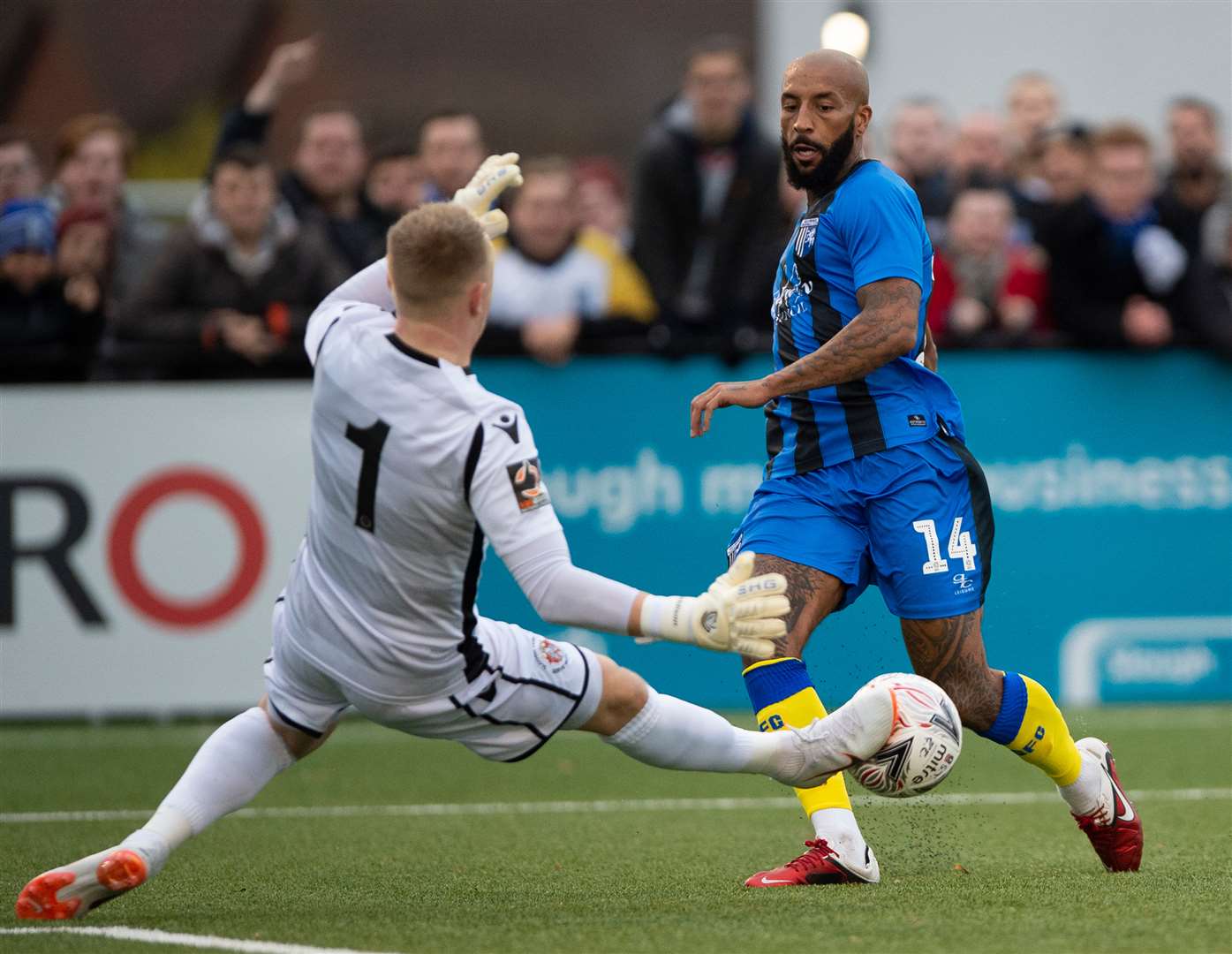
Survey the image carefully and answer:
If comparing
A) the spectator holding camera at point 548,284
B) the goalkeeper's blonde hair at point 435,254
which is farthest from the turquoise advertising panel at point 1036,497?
the goalkeeper's blonde hair at point 435,254

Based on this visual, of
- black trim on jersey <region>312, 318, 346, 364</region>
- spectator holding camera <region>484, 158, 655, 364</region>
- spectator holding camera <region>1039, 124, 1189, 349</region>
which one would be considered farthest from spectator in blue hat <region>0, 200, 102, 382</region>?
black trim on jersey <region>312, 318, 346, 364</region>

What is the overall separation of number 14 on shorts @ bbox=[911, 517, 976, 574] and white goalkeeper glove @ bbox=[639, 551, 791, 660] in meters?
1.37

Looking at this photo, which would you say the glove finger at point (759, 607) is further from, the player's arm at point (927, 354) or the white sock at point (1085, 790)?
the white sock at point (1085, 790)

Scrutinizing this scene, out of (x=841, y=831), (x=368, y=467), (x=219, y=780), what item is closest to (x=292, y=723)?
(x=219, y=780)

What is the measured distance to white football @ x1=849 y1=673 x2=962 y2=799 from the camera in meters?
5.65

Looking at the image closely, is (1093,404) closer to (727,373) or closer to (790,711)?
(727,373)

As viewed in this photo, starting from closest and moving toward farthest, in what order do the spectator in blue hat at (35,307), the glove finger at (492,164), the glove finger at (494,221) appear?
the glove finger at (494,221) → the glove finger at (492,164) → the spectator in blue hat at (35,307)

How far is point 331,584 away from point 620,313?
5.90m

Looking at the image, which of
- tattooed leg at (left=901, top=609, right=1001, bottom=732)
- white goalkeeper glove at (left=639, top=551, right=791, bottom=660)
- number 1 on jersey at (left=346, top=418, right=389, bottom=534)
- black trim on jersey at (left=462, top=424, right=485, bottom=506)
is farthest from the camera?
tattooed leg at (left=901, top=609, right=1001, bottom=732)

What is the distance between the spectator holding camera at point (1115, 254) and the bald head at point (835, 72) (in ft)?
16.9

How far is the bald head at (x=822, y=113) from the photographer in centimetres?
624

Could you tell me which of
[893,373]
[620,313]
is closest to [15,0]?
[620,313]

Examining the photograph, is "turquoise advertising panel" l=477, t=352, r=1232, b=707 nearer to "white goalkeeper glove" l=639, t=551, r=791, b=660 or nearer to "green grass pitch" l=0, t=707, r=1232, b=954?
"green grass pitch" l=0, t=707, r=1232, b=954

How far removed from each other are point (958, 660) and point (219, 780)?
2234mm
